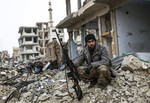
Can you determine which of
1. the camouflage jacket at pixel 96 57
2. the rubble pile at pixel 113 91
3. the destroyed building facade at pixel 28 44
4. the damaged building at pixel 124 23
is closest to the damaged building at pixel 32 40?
the destroyed building facade at pixel 28 44

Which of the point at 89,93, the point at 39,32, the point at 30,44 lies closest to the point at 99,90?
the point at 89,93

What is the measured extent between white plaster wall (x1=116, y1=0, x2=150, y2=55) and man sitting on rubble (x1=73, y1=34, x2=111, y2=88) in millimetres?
5735

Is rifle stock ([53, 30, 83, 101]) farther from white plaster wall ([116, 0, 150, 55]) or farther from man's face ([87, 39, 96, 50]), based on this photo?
white plaster wall ([116, 0, 150, 55])

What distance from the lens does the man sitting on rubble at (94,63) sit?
6.95 m

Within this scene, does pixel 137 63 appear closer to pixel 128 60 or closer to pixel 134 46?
pixel 128 60

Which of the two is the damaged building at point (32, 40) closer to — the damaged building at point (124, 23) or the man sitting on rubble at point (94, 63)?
the damaged building at point (124, 23)

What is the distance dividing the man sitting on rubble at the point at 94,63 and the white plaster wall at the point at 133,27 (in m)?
5.74

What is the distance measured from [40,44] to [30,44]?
15.7ft

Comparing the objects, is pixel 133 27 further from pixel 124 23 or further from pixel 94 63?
pixel 94 63

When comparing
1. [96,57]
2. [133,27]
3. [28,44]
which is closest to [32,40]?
[28,44]

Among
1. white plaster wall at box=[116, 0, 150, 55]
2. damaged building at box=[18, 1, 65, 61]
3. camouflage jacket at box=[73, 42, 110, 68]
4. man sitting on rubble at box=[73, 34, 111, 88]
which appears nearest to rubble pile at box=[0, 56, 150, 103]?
man sitting on rubble at box=[73, 34, 111, 88]

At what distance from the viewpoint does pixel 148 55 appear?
10469 mm

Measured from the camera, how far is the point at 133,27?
13.3 metres

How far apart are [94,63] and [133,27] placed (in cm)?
685
